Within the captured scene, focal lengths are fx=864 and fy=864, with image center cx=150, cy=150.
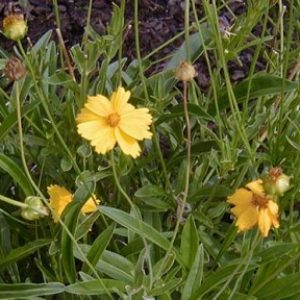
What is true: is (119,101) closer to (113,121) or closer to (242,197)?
(113,121)

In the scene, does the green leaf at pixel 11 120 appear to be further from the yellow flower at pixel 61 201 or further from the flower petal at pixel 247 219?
the flower petal at pixel 247 219

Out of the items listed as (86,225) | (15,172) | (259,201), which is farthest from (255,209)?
(15,172)

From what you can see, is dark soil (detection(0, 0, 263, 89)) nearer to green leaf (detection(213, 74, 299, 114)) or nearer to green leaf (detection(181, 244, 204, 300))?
green leaf (detection(213, 74, 299, 114))

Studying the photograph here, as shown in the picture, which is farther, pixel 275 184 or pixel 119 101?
pixel 119 101

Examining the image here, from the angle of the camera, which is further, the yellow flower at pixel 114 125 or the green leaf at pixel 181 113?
the green leaf at pixel 181 113

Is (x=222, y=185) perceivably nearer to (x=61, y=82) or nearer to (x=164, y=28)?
(x=61, y=82)

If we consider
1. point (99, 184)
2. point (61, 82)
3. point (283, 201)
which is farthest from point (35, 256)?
point (283, 201)

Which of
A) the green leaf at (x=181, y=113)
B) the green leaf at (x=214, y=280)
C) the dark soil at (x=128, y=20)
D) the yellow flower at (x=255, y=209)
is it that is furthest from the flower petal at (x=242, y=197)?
the dark soil at (x=128, y=20)
